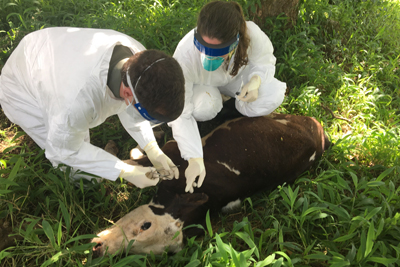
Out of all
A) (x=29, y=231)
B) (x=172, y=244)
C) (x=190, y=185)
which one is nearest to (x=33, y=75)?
(x=29, y=231)

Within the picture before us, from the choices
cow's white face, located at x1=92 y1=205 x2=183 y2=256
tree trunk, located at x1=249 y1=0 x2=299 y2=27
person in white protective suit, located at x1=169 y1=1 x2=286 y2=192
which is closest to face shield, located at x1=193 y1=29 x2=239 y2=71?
person in white protective suit, located at x1=169 y1=1 x2=286 y2=192

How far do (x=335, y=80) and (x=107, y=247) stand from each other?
3.26 metres

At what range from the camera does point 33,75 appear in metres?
2.04

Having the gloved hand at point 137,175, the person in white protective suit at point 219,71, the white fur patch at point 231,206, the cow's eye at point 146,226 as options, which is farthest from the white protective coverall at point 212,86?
the cow's eye at point 146,226

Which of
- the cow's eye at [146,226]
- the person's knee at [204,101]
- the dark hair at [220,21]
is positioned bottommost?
the cow's eye at [146,226]

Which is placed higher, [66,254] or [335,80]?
[335,80]

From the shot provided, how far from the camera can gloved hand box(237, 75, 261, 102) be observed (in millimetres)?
2664

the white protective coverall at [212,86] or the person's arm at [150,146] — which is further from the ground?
the white protective coverall at [212,86]

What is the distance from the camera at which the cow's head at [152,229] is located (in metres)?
Answer: 2.10

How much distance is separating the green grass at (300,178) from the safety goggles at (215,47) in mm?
1238

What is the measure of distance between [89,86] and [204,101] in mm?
1185

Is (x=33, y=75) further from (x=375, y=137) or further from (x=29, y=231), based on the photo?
(x=375, y=137)

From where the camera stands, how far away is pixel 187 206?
2.35m

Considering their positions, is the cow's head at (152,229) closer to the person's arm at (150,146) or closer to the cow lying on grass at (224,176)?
the cow lying on grass at (224,176)
